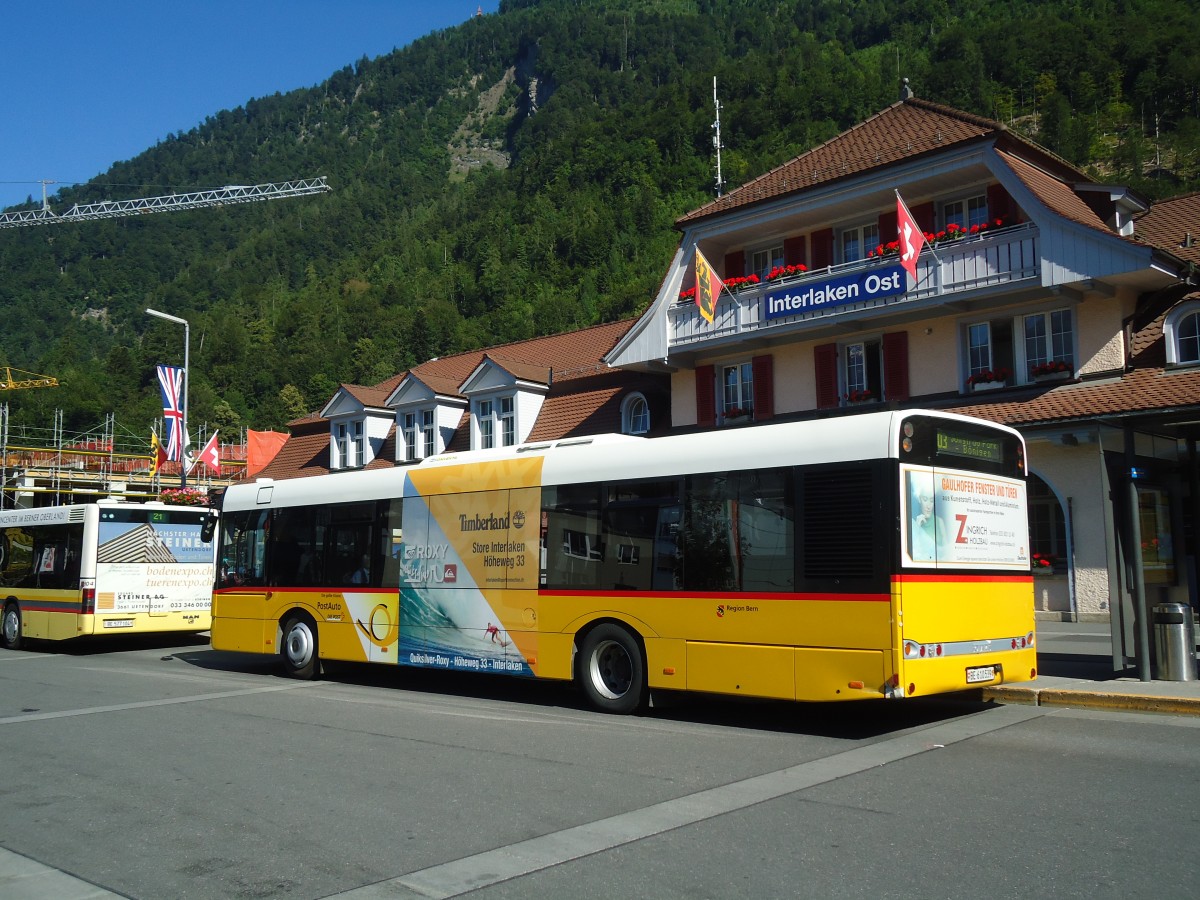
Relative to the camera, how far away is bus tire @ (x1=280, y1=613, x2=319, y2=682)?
51.6ft

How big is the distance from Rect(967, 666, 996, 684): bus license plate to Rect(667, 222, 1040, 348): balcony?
1270 cm

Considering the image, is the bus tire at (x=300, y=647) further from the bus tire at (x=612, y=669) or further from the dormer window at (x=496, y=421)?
the dormer window at (x=496, y=421)

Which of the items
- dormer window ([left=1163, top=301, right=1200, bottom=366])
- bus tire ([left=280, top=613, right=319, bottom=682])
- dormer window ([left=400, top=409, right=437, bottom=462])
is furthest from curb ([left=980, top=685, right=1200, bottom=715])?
dormer window ([left=400, top=409, right=437, bottom=462])

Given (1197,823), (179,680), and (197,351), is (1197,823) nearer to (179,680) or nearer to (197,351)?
(179,680)

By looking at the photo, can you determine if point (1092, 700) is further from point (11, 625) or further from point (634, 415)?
point (11, 625)

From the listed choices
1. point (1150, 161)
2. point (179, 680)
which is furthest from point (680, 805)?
point (1150, 161)

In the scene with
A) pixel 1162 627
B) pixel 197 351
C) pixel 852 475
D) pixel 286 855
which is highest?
pixel 197 351

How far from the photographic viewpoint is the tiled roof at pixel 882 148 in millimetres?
23016

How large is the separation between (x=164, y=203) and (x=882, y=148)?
574 ft

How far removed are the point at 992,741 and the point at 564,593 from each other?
16.0 feet

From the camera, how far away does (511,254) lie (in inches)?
4692

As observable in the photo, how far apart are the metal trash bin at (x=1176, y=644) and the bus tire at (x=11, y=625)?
69.0 ft

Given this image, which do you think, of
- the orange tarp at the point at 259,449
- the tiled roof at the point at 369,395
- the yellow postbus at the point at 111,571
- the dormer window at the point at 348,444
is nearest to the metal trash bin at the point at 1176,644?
the yellow postbus at the point at 111,571

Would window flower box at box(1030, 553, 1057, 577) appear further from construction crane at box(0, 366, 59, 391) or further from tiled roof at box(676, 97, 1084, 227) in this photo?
construction crane at box(0, 366, 59, 391)
